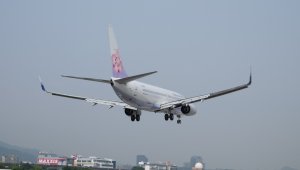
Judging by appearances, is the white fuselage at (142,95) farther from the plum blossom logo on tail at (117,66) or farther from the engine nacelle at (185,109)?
the plum blossom logo on tail at (117,66)

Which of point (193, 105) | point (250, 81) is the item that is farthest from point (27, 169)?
point (250, 81)

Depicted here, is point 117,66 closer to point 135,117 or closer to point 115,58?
point 115,58

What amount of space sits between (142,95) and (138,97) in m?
1.18

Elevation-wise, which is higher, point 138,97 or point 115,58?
point 115,58

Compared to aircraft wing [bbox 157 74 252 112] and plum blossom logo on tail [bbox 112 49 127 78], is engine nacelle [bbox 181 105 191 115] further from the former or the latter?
plum blossom logo on tail [bbox 112 49 127 78]

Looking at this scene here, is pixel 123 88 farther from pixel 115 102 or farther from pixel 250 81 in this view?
pixel 250 81

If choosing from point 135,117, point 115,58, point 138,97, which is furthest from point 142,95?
point 115,58

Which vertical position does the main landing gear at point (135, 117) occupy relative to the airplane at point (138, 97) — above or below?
below

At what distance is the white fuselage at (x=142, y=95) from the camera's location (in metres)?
104

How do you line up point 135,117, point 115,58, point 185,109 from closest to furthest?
point 115,58
point 185,109
point 135,117

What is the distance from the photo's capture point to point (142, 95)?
107250 millimetres

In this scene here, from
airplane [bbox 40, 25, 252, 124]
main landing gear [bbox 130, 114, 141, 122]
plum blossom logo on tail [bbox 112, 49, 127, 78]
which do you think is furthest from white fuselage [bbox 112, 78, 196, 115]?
main landing gear [bbox 130, 114, 141, 122]

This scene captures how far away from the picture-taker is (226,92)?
10356 cm

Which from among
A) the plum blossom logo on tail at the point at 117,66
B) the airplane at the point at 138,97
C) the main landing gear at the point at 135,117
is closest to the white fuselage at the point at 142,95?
the airplane at the point at 138,97
